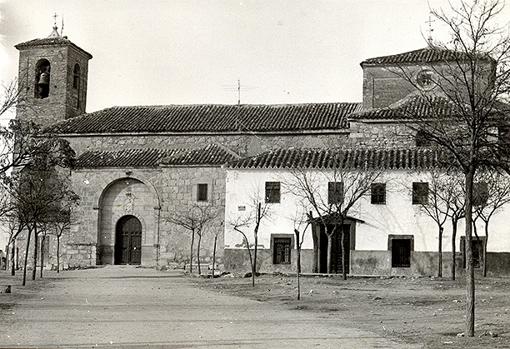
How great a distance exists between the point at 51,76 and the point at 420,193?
2295cm

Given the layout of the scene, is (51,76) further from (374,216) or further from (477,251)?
(477,251)

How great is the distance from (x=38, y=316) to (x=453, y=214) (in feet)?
51.8

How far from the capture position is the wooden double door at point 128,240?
35.5 meters

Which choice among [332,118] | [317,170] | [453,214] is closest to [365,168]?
[317,170]

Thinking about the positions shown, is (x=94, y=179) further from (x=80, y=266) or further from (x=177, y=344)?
(x=177, y=344)

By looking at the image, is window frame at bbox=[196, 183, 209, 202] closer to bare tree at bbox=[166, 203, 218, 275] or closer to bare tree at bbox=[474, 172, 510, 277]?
bare tree at bbox=[166, 203, 218, 275]

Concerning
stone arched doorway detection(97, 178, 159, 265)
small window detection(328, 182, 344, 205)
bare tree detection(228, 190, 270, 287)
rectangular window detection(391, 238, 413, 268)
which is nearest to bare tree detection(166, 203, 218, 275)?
stone arched doorway detection(97, 178, 159, 265)

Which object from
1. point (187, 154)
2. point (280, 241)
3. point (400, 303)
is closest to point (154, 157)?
point (187, 154)

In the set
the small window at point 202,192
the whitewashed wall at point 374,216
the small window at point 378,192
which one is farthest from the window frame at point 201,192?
the small window at point 378,192

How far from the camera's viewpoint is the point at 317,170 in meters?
27.7

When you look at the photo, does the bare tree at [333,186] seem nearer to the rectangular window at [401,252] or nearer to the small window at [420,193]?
the small window at [420,193]

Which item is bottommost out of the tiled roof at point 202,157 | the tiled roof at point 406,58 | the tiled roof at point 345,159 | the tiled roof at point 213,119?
the tiled roof at point 345,159

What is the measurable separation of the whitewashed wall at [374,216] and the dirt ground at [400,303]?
242cm

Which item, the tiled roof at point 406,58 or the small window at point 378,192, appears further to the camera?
the tiled roof at point 406,58
